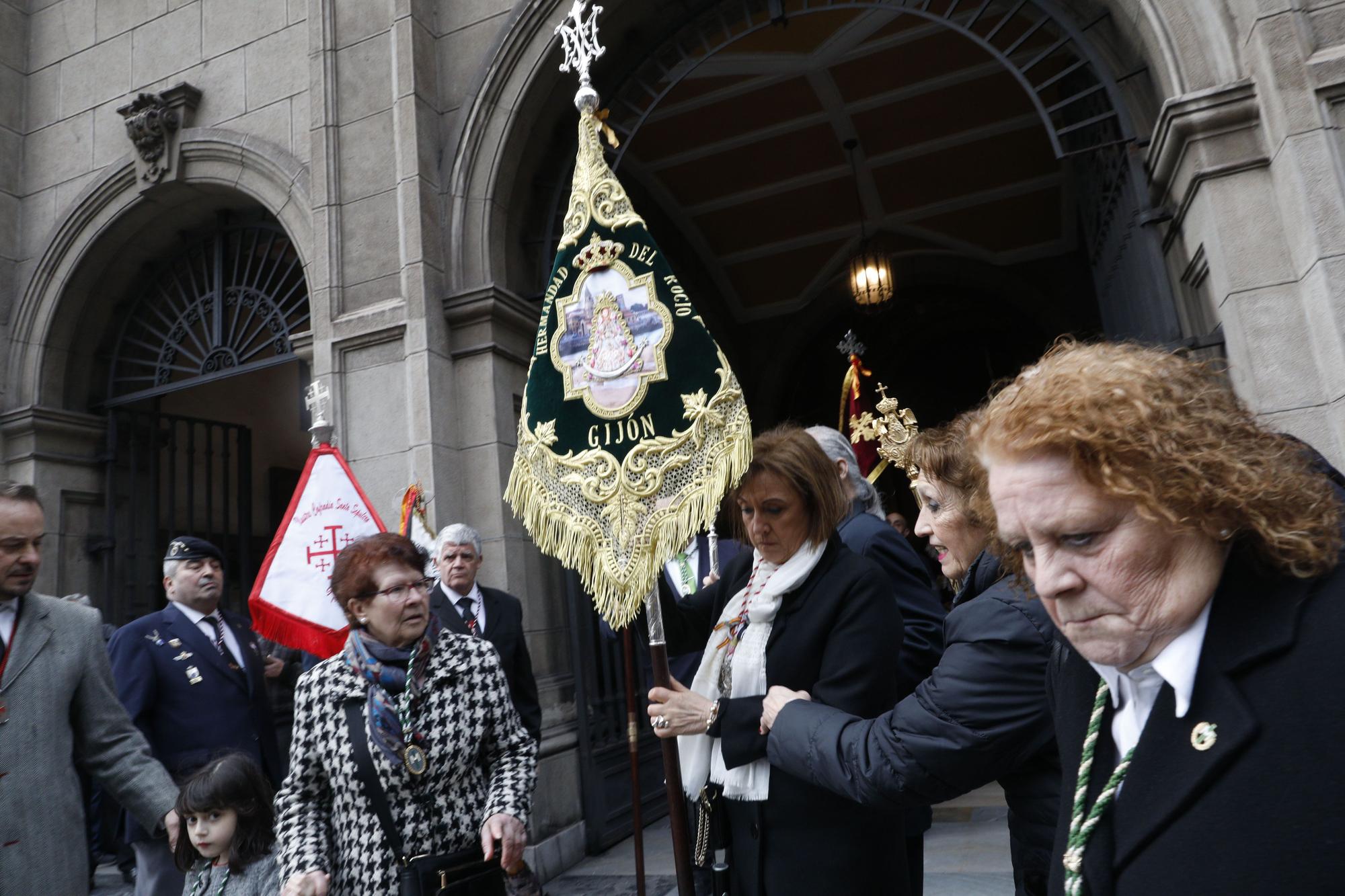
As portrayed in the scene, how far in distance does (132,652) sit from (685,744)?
113 inches

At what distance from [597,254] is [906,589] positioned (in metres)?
1.48

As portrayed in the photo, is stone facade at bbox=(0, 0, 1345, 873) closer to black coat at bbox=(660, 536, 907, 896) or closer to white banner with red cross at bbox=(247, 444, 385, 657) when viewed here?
white banner with red cross at bbox=(247, 444, 385, 657)

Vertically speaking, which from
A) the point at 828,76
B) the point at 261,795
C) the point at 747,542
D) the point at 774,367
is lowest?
the point at 261,795

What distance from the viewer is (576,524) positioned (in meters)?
2.77

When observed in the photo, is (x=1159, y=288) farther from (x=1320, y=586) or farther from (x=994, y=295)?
(x=994, y=295)

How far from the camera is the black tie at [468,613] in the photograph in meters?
4.48

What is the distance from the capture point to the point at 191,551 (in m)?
4.30

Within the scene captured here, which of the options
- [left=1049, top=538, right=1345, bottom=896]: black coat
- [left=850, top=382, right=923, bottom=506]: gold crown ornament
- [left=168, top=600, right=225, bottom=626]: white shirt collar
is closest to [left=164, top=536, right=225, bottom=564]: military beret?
[left=168, top=600, right=225, bottom=626]: white shirt collar

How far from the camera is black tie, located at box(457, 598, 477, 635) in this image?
14.7 feet

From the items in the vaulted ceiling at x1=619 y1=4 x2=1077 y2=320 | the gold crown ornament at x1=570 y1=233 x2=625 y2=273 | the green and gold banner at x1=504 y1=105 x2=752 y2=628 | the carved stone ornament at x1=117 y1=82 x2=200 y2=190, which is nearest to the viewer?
the green and gold banner at x1=504 y1=105 x2=752 y2=628

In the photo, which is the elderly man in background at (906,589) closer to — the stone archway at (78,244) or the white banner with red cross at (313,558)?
the white banner with red cross at (313,558)

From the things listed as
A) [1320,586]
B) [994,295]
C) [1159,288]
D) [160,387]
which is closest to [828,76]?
[994,295]

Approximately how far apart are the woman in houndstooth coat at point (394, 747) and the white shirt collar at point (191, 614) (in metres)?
2.08

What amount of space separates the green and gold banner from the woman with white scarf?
17cm
